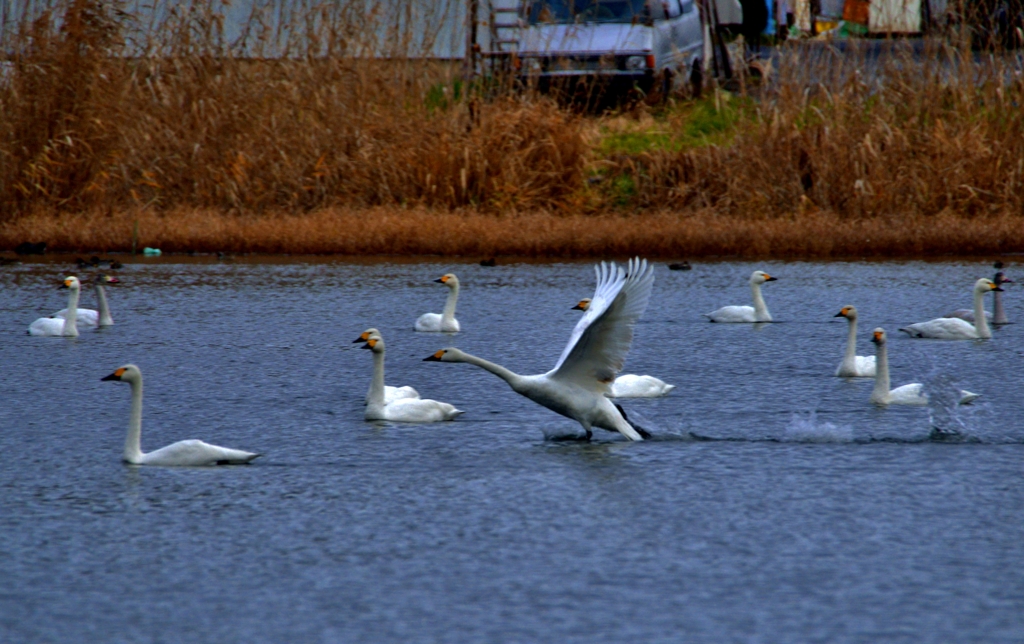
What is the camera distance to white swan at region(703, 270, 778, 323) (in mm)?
11969

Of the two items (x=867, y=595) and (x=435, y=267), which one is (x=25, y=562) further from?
(x=435, y=267)

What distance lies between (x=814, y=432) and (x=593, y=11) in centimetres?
1328

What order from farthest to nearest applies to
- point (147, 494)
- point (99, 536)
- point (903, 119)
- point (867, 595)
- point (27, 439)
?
1. point (903, 119)
2. point (27, 439)
3. point (147, 494)
4. point (99, 536)
5. point (867, 595)

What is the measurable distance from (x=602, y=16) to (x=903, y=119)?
165 inches

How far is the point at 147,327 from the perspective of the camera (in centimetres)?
1181

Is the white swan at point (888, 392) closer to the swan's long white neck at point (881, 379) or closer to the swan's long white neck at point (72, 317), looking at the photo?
the swan's long white neck at point (881, 379)

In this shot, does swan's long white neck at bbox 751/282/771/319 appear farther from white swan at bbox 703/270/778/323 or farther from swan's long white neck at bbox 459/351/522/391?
swan's long white neck at bbox 459/351/522/391

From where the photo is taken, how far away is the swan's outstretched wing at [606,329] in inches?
282

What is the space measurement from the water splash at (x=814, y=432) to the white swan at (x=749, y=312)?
431cm

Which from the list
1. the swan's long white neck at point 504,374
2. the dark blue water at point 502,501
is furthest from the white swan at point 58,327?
the swan's long white neck at point 504,374

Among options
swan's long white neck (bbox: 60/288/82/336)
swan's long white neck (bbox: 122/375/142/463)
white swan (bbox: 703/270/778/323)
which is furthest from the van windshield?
swan's long white neck (bbox: 122/375/142/463)

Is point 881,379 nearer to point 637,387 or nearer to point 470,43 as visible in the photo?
point 637,387

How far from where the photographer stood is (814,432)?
7.52 m

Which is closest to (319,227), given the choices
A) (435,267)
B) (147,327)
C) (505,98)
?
(435,267)
